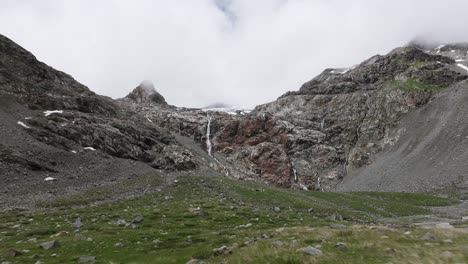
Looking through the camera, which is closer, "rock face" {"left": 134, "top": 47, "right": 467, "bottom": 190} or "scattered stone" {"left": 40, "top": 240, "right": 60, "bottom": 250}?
"scattered stone" {"left": 40, "top": 240, "right": 60, "bottom": 250}

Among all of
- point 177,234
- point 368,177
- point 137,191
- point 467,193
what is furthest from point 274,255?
point 368,177

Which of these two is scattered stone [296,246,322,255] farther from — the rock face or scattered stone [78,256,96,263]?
the rock face

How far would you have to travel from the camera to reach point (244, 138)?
6654 inches

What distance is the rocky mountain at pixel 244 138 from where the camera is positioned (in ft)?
Result: 256

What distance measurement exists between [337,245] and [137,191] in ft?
163

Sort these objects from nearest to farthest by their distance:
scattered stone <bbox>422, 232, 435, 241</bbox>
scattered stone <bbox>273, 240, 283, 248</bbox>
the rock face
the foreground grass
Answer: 1. the foreground grass
2. scattered stone <bbox>273, 240, 283, 248</bbox>
3. scattered stone <bbox>422, 232, 435, 241</bbox>
4. the rock face

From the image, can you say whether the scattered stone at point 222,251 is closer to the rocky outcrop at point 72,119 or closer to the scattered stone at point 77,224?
the scattered stone at point 77,224

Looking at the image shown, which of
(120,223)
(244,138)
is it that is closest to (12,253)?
(120,223)

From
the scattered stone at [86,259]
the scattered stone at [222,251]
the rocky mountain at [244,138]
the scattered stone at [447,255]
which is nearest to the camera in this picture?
the scattered stone at [447,255]

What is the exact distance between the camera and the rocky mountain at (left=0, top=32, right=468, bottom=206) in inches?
3068

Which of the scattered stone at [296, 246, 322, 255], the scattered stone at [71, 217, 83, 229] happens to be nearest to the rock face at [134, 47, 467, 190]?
the scattered stone at [71, 217, 83, 229]

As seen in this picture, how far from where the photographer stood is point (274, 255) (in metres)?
17.7

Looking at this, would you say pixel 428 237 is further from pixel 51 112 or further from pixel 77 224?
pixel 51 112

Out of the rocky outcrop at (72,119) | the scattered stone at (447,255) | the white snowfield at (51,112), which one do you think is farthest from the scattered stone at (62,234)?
the white snowfield at (51,112)
